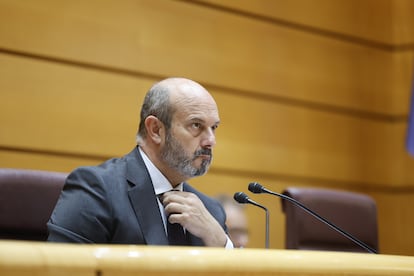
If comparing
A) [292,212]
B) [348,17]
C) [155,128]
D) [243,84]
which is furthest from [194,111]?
[348,17]

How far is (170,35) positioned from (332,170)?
4.93 feet

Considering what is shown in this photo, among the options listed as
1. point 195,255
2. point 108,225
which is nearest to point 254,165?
point 108,225

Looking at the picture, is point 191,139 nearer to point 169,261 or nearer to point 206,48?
point 169,261

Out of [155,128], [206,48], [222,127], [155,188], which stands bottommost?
[155,188]

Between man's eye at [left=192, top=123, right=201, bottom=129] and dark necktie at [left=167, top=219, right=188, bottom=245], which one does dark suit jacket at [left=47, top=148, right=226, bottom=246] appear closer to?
dark necktie at [left=167, top=219, right=188, bottom=245]

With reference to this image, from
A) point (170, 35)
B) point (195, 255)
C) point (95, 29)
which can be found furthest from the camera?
point (170, 35)

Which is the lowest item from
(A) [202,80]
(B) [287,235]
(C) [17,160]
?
(B) [287,235]

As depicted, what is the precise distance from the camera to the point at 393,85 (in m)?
5.34

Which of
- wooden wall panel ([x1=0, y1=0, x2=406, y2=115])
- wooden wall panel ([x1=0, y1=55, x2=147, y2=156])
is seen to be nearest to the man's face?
wooden wall panel ([x1=0, y1=55, x2=147, y2=156])

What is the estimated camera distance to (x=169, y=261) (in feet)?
4.46

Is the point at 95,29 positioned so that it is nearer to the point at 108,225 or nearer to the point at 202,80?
the point at 202,80

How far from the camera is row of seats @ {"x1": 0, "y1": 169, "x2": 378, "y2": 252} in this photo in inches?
93.8

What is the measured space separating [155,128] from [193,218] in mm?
429

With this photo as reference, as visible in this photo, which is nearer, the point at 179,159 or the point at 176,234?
the point at 176,234
